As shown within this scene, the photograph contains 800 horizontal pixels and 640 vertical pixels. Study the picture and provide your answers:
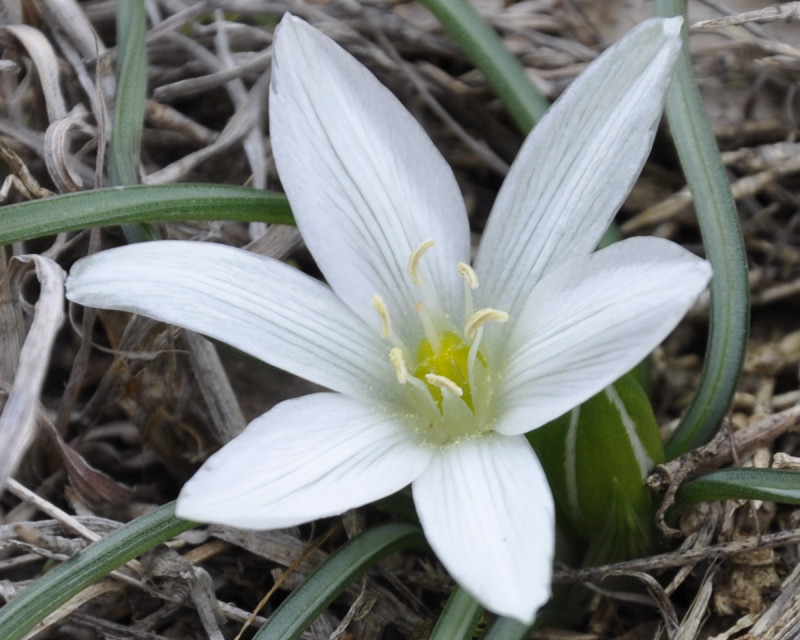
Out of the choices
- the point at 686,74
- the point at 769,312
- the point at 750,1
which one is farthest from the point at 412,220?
the point at 750,1

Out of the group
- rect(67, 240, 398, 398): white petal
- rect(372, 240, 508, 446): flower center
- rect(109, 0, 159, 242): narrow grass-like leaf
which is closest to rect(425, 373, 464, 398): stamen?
rect(372, 240, 508, 446): flower center

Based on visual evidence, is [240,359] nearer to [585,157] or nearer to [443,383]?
[443,383]

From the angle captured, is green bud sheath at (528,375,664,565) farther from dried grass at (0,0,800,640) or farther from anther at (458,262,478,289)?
anther at (458,262,478,289)

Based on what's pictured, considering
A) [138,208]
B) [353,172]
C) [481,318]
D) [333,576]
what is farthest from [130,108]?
[333,576]

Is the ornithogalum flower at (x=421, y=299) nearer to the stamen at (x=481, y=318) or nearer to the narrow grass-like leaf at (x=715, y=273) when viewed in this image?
the stamen at (x=481, y=318)

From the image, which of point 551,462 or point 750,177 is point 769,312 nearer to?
point 750,177

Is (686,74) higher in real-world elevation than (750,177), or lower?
higher

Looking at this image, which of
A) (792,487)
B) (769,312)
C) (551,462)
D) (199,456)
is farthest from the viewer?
(769,312)
